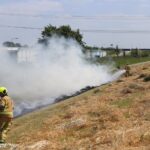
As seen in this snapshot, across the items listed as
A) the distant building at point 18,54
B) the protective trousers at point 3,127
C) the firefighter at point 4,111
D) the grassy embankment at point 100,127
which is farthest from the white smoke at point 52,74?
the firefighter at point 4,111

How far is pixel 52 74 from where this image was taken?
5156 centimetres

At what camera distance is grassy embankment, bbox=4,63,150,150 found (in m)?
14.2

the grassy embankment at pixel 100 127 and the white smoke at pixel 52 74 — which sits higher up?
the grassy embankment at pixel 100 127

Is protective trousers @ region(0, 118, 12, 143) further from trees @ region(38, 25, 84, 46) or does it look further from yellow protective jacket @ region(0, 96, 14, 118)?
trees @ region(38, 25, 84, 46)

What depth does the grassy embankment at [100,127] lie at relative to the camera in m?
14.2

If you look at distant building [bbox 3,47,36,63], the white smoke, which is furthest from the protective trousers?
distant building [bbox 3,47,36,63]

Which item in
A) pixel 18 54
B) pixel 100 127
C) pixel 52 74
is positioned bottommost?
pixel 52 74

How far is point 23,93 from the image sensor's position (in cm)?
4628

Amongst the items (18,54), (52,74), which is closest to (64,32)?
(18,54)

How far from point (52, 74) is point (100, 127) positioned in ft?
112

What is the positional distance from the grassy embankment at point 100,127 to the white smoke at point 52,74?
19.6 metres

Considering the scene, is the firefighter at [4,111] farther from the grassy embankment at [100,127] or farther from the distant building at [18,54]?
the distant building at [18,54]

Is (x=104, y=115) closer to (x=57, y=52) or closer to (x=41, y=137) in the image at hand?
(x=41, y=137)

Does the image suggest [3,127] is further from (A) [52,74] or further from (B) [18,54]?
(B) [18,54]
